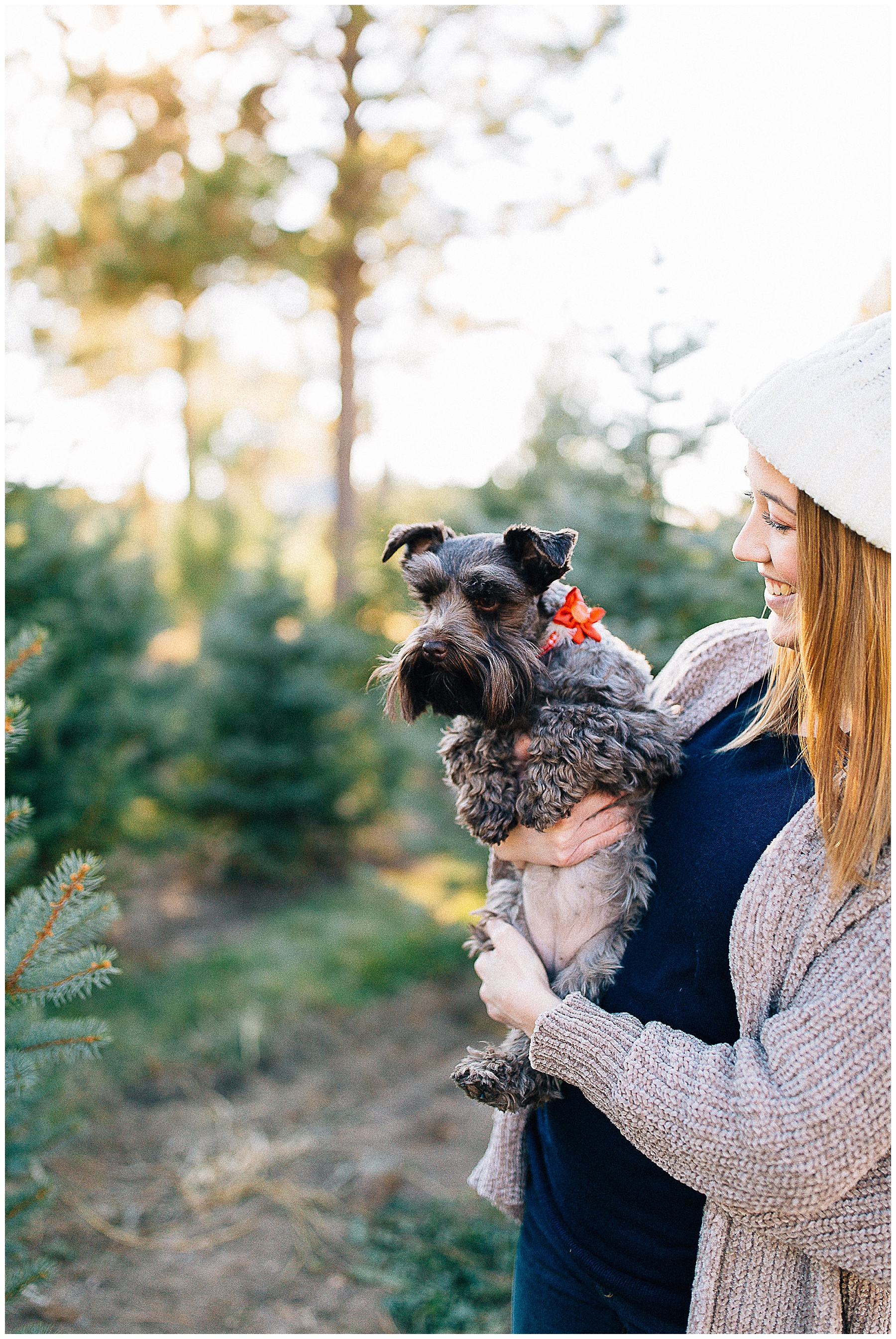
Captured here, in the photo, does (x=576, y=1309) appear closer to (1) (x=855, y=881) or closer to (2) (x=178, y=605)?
(1) (x=855, y=881)

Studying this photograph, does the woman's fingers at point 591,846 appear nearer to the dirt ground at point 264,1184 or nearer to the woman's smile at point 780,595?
the woman's smile at point 780,595

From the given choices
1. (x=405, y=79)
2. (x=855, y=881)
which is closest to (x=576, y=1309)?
(x=855, y=881)

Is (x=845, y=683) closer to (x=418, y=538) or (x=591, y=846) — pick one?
(x=591, y=846)

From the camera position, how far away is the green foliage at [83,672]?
522 cm

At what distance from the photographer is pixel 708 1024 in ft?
5.51

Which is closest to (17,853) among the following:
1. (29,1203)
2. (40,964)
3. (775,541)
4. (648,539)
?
(40,964)

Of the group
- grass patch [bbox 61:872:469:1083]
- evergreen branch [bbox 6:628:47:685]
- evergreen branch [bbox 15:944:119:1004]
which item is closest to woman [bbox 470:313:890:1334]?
evergreen branch [bbox 15:944:119:1004]

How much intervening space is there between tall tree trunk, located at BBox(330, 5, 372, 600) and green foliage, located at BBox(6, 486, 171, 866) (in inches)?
181

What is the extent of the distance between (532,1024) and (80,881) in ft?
3.72

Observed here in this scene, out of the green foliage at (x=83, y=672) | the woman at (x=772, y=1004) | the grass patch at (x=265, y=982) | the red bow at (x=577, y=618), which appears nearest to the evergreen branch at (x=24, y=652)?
the red bow at (x=577, y=618)

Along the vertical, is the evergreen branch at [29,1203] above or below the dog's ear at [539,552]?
below

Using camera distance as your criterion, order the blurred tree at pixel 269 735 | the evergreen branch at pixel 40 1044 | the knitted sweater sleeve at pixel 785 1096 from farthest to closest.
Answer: the blurred tree at pixel 269 735 → the evergreen branch at pixel 40 1044 → the knitted sweater sleeve at pixel 785 1096

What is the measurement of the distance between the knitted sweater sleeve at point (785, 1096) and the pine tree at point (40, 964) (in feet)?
4.35

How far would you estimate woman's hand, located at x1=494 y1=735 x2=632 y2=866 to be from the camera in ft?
7.35
